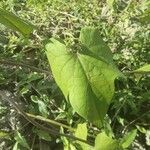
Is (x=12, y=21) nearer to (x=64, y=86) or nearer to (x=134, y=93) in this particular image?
(x=64, y=86)

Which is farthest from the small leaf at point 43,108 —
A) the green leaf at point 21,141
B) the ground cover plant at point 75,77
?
the green leaf at point 21,141

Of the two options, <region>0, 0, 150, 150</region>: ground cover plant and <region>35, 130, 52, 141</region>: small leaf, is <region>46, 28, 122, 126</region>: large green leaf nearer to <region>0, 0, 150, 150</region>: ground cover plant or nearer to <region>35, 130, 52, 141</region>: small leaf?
<region>0, 0, 150, 150</region>: ground cover plant

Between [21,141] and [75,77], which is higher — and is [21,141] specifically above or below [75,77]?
below

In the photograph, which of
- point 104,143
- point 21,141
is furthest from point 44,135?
point 104,143

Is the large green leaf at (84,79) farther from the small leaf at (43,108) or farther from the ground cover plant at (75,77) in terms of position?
the small leaf at (43,108)

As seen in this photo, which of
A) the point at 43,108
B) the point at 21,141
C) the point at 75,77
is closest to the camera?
the point at 75,77

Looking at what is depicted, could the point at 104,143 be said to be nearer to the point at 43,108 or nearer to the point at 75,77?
the point at 75,77

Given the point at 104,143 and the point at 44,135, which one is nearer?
the point at 104,143

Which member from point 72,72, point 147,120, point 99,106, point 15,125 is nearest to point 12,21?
point 72,72
